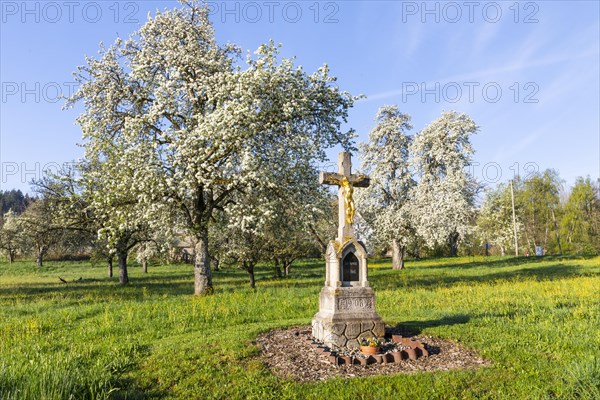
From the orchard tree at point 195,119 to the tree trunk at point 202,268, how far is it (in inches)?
1.8

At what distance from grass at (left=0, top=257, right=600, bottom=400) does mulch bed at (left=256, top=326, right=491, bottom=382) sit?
333mm

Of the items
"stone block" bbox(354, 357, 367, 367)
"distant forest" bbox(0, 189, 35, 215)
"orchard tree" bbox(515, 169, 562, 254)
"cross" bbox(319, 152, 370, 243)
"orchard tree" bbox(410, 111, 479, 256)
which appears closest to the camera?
"stone block" bbox(354, 357, 367, 367)

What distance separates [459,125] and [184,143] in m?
24.3

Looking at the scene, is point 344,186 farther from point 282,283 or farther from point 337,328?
point 282,283

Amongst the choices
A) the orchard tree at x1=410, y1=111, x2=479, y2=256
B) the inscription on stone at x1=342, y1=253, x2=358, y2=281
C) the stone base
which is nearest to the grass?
the stone base

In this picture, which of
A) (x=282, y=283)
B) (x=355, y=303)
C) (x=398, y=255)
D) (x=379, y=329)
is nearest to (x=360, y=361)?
(x=379, y=329)

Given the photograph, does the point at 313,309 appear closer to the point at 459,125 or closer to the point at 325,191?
the point at 325,191

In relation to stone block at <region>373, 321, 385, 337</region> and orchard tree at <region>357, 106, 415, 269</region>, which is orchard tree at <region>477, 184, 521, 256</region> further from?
stone block at <region>373, 321, 385, 337</region>

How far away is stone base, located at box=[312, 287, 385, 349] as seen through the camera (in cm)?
988

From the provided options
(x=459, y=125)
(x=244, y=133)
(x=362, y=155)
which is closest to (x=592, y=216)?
(x=459, y=125)

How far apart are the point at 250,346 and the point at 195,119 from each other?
38.6ft

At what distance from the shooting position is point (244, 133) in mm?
16688

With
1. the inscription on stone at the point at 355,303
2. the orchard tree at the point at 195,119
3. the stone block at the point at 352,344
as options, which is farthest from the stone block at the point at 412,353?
the orchard tree at the point at 195,119

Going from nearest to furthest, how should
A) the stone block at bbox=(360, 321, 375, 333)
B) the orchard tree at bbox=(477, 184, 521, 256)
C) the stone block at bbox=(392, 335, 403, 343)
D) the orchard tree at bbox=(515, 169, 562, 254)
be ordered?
the stone block at bbox=(392, 335, 403, 343)
the stone block at bbox=(360, 321, 375, 333)
the orchard tree at bbox=(477, 184, 521, 256)
the orchard tree at bbox=(515, 169, 562, 254)
